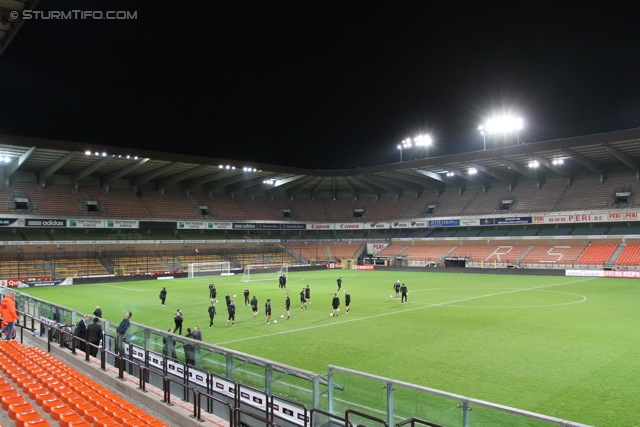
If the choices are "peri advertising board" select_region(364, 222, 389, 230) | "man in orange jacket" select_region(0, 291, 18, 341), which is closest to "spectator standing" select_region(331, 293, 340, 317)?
"man in orange jacket" select_region(0, 291, 18, 341)

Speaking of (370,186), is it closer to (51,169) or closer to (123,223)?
(123,223)

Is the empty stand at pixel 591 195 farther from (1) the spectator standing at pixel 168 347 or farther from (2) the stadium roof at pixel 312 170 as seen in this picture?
(1) the spectator standing at pixel 168 347

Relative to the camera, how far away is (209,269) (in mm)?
54781

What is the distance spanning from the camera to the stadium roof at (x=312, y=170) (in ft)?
141

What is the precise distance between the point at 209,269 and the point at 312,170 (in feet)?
67.4

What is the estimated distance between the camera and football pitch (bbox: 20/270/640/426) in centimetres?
1040

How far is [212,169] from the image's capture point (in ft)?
185

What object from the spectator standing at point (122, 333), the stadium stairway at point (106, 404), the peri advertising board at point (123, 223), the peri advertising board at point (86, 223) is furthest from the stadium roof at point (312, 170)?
the stadium stairway at point (106, 404)

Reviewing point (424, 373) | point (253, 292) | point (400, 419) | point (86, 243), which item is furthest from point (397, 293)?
point (86, 243)

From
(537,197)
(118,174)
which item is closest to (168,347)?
(118,174)

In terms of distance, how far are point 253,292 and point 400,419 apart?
29585 mm

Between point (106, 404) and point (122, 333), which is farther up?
point (122, 333)

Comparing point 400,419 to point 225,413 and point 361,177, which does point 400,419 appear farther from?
point 361,177

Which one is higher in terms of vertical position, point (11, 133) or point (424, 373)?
point (11, 133)
